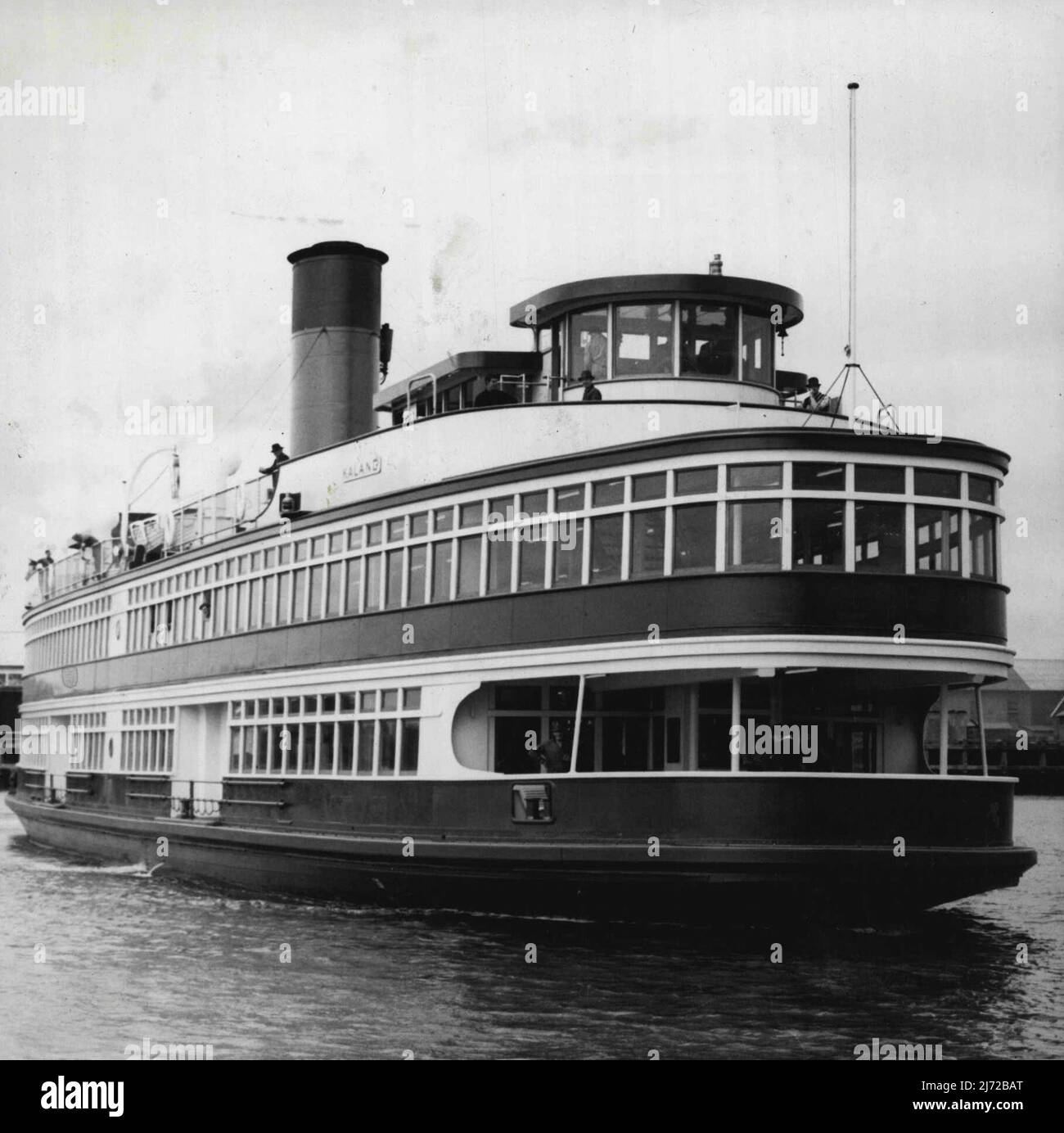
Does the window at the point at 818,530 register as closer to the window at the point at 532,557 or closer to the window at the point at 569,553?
the window at the point at 569,553

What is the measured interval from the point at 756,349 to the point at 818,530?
4440mm

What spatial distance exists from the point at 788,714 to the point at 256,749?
835 cm

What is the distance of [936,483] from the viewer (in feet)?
53.2

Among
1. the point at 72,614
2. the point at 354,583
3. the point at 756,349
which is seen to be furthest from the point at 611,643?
the point at 72,614

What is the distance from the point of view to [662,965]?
51.3ft

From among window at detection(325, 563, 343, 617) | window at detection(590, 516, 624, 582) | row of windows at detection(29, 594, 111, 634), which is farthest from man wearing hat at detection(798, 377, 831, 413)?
row of windows at detection(29, 594, 111, 634)

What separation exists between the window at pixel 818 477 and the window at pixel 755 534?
29cm

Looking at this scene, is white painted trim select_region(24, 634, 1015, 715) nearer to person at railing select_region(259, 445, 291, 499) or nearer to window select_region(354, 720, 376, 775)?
window select_region(354, 720, 376, 775)

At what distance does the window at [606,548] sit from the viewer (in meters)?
16.8

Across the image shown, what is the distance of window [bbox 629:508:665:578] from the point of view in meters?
16.4

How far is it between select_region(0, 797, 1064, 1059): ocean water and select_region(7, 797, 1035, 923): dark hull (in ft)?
1.00

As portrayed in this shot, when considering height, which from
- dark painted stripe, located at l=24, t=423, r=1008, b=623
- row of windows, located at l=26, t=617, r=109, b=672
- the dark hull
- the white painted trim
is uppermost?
dark painted stripe, located at l=24, t=423, r=1008, b=623
